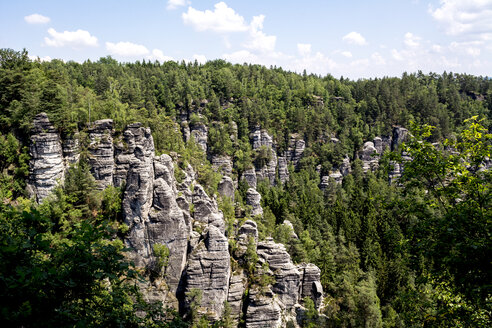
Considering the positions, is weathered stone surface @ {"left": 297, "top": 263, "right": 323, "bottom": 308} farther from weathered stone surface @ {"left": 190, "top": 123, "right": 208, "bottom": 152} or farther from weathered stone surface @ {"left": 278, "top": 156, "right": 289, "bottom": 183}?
weathered stone surface @ {"left": 278, "top": 156, "right": 289, "bottom": 183}

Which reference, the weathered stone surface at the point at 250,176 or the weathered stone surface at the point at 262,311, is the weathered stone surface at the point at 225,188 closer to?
the weathered stone surface at the point at 250,176

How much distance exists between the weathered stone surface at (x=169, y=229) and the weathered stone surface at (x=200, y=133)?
2320 inches

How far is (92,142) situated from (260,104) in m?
93.0

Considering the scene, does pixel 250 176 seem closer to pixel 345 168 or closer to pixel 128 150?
pixel 345 168

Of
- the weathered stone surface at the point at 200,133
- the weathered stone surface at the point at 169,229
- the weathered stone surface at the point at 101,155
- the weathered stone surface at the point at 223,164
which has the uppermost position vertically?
the weathered stone surface at the point at 200,133

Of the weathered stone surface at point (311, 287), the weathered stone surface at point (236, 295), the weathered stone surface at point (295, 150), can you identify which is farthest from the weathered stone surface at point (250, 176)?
the weathered stone surface at point (236, 295)

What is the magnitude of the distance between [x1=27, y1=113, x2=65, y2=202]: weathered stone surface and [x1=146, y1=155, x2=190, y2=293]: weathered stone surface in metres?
12.6

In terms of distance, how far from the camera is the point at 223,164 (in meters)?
99.0

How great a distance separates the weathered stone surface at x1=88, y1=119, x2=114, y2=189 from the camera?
4347 centimetres

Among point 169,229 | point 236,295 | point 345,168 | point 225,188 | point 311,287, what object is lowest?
point 311,287

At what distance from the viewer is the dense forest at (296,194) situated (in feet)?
27.6

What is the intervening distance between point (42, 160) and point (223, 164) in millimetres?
62462

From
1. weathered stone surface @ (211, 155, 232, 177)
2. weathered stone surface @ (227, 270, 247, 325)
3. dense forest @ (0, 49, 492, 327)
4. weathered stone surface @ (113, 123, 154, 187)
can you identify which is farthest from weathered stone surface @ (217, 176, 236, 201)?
weathered stone surface @ (227, 270, 247, 325)

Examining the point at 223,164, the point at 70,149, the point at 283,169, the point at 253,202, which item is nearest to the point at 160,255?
the point at 70,149
